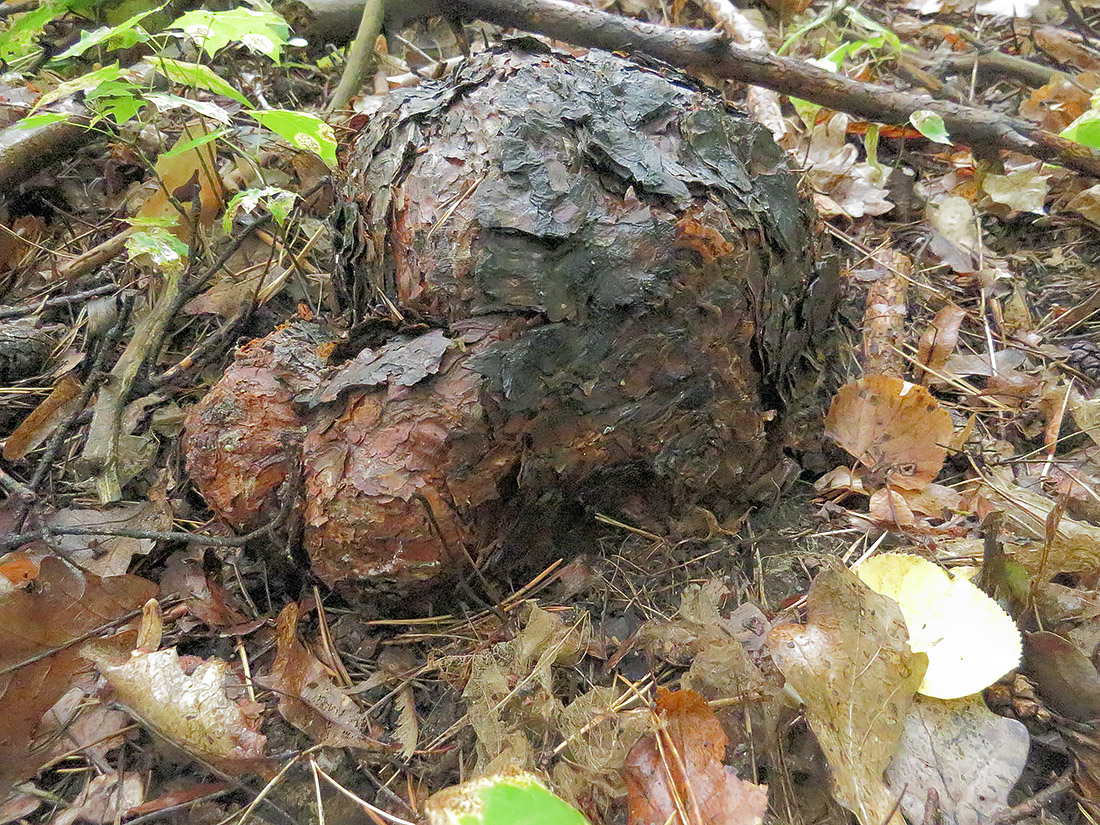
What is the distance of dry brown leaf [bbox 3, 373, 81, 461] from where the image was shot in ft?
5.94

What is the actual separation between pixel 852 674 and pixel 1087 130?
183 centimetres

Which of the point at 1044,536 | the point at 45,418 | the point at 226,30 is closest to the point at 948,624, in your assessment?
the point at 1044,536

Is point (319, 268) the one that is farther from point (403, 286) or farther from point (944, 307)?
point (944, 307)

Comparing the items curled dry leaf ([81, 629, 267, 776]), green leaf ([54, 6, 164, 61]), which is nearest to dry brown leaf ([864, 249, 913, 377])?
curled dry leaf ([81, 629, 267, 776])

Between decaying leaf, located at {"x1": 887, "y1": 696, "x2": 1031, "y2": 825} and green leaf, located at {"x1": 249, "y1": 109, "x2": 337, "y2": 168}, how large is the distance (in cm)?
188

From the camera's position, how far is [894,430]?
5.81 ft

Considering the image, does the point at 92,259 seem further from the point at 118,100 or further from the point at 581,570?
the point at 581,570


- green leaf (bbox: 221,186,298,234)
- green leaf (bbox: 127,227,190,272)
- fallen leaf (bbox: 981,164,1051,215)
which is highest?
green leaf (bbox: 221,186,298,234)

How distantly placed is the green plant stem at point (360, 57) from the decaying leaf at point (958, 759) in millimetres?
2693

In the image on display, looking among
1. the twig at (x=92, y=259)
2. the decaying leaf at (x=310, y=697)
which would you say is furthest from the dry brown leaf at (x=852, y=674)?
the twig at (x=92, y=259)

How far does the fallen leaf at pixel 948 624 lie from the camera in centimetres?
124

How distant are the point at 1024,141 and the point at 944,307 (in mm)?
557

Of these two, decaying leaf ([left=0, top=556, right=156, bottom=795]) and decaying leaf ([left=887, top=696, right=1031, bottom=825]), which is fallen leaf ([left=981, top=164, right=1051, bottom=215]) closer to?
decaying leaf ([left=887, top=696, right=1031, bottom=825])

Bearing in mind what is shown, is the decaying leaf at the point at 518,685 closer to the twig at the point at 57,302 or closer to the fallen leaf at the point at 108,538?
the fallen leaf at the point at 108,538
